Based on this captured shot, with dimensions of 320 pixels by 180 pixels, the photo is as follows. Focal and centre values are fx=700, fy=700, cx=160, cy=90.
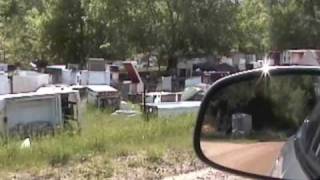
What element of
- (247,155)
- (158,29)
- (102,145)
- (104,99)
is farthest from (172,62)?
(247,155)

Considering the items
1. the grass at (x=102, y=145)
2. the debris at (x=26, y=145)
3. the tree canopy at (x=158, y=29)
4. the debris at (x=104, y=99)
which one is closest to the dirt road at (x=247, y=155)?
the grass at (x=102, y=145)

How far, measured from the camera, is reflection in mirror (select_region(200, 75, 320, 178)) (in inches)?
91.7

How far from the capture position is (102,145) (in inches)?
392

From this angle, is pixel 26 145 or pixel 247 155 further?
pixel 26 145

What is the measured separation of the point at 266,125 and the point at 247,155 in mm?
134

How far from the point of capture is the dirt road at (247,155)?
2.37m

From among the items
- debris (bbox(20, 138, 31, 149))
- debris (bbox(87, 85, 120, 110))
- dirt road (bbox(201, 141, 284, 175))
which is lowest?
debris (bbox(87, 85, 120, 110))

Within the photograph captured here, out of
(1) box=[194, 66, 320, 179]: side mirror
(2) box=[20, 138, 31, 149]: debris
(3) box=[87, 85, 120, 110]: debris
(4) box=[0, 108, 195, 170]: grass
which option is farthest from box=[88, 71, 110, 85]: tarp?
(1) box=[194, 66, 320, 179]: side mirror

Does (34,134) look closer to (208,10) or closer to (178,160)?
(178,160)

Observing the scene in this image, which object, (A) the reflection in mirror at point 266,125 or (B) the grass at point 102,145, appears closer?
(A) the reflection in mirror at point 266,125

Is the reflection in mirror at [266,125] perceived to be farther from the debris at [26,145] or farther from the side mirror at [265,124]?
the debris at [26,145]

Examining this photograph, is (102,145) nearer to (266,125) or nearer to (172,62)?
(266,125)

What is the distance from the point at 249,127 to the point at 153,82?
120ft

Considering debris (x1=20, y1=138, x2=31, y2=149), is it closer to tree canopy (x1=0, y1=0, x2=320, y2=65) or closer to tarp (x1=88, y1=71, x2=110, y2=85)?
tarp (x1=88, y1=71, x2=110, y2=85)
